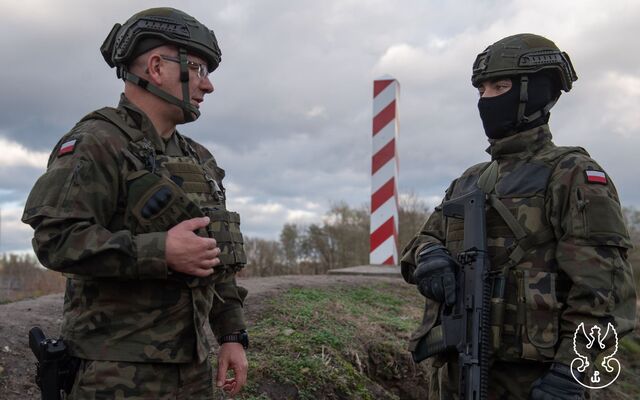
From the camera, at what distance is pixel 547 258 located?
267cm

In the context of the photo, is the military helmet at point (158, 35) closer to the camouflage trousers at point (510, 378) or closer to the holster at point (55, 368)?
the holster at point (55, 368)

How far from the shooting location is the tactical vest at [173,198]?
2.21 meters

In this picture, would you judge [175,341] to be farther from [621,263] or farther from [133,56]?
[621,263]

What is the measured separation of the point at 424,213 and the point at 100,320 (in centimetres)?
1318

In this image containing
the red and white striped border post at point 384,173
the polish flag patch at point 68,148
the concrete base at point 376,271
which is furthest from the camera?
the red and white striped border post at point 384,173

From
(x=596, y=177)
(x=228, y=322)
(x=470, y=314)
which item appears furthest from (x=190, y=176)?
(x=596, y=177)

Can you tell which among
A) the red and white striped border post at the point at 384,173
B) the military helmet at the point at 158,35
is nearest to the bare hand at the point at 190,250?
the military helmet at the point at 158,35

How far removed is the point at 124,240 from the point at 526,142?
5.91 ft

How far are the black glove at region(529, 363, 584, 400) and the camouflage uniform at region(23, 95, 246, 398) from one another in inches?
49.4

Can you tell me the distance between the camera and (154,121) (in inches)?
97.4

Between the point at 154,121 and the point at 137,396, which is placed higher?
the point at 154,121

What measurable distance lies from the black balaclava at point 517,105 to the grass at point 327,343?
2074 millimetres

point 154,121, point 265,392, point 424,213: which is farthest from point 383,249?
point 424,213

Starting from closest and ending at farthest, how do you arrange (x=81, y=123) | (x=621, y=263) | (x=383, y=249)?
(x=81, y=123)
(x=621, y=263)
(x=383, y=249)
